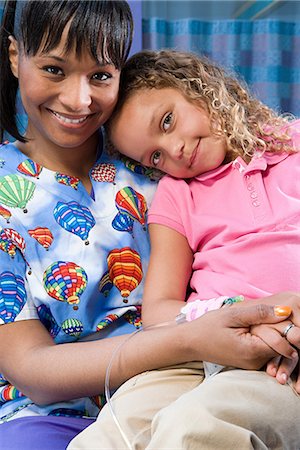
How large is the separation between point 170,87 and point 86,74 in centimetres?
20

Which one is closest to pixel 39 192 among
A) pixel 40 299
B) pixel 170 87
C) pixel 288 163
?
pixel 40 299

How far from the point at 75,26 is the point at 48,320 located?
1.86 ft

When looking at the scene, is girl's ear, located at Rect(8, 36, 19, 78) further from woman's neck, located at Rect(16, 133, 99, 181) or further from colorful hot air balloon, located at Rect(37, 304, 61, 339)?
colorful hot air balloon, located at Rect(37, 304, 61, 339)

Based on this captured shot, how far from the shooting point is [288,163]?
1443 mm

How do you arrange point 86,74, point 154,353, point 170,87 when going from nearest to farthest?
point 154,353, point 86,74, point 170,87

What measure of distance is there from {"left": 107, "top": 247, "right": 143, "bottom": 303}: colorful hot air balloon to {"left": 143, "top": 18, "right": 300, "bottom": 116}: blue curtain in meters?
1.34

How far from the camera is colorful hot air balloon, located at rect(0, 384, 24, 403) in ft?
4.56

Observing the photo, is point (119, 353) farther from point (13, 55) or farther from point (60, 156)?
point (13, 55)

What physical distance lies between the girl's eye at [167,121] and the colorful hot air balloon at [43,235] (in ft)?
1.04

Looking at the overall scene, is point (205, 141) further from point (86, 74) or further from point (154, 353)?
point (154, 353)

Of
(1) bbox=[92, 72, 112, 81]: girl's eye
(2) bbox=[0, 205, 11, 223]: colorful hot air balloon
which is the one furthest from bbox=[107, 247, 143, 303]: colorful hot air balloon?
(1) bbox=[92, 72, 112, 81]: girl's eye

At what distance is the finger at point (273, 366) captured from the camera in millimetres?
1122

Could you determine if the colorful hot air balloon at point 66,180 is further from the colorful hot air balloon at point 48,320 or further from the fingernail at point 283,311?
the fingernail at point 283,311

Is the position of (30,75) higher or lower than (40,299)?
higher
